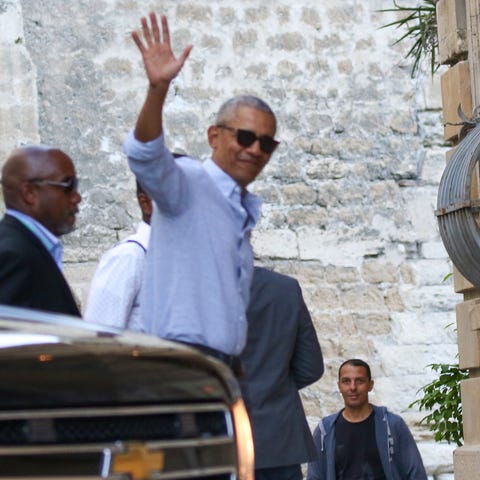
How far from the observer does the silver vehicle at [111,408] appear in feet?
11.2

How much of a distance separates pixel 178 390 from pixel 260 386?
11.1ft

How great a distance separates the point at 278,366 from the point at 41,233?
2.05 m

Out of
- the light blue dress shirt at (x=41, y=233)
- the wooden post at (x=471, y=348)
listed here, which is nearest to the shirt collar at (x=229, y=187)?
the light blue dress shirt at (x=41, y=233)

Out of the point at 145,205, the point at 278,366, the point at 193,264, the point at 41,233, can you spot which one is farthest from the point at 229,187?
the point at 278,366

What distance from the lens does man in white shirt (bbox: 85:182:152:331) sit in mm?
6121

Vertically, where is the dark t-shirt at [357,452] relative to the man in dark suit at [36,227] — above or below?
below

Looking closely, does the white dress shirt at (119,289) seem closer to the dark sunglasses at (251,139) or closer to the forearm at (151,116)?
the dark sunglasses at (251,139)

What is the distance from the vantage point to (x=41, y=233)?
5.42m

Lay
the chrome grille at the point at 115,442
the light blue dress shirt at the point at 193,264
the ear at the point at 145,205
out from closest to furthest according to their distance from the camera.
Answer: the chrome grille at the point at 115,442 → the light blue dress shirt at the point at 193,264 → the ear at the point at 145,205

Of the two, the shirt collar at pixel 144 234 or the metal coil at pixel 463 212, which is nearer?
the shirt collar at pixel 144 234

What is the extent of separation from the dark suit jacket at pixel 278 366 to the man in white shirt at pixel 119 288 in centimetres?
99

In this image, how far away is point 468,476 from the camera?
8.73 meters

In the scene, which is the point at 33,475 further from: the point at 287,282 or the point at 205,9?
the point at 205,9

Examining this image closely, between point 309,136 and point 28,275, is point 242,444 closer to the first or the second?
point 28,275
